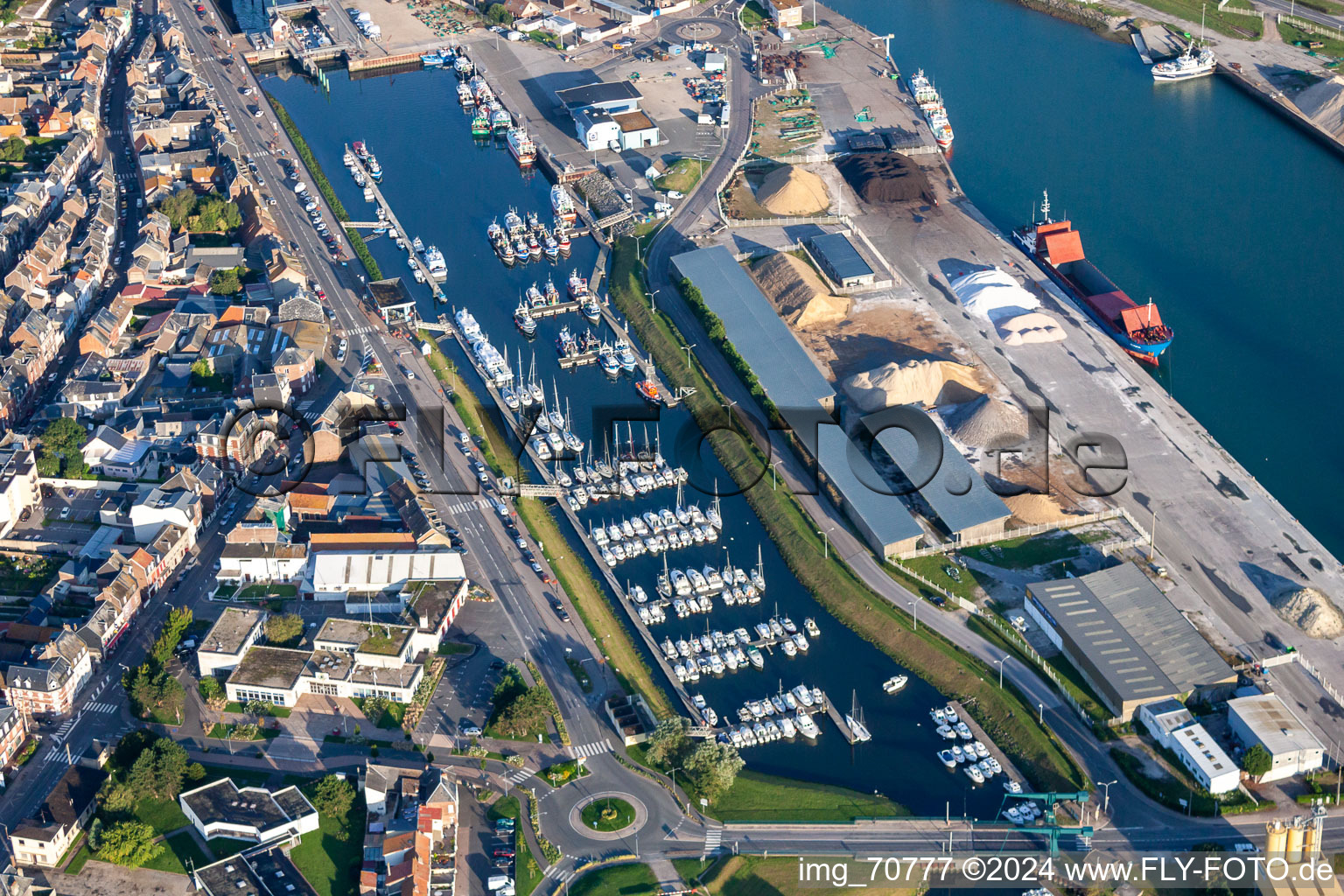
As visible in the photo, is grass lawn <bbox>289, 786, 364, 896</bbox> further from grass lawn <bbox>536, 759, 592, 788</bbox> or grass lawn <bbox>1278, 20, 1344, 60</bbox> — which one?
grass lawn <bbox>1278, 20, 1344, 60</bbox>

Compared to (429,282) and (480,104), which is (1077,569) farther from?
(480,104)

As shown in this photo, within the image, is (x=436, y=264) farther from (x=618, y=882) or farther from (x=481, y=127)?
(x=618, y=882)

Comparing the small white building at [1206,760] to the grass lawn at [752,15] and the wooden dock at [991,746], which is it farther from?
the grass lawn at [752,15]

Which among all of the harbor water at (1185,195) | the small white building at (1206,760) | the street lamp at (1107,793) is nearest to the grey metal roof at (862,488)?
the street lamp at (1107,793)

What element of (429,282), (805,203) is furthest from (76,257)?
(805,203)

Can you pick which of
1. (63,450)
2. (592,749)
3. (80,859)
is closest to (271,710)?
(80,859)
